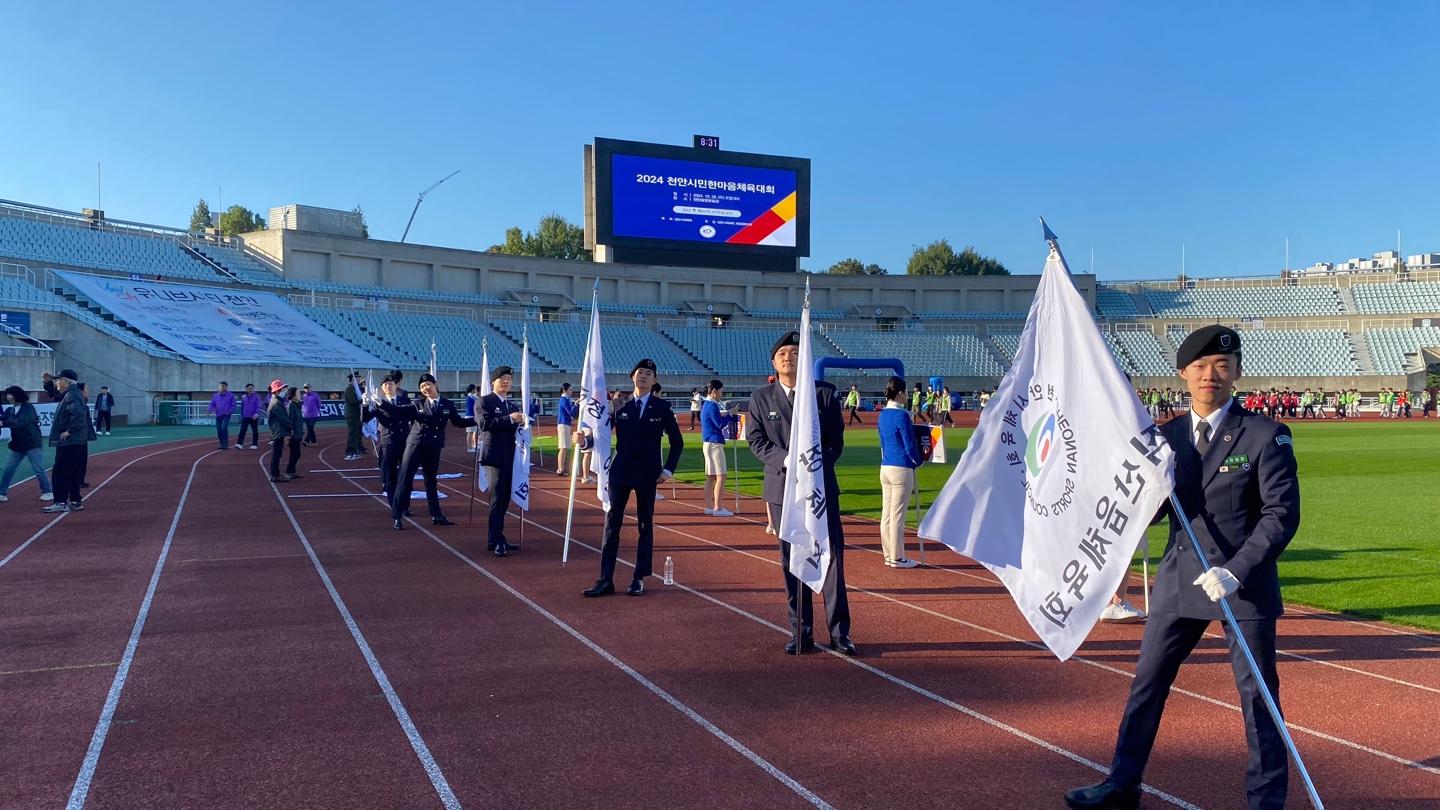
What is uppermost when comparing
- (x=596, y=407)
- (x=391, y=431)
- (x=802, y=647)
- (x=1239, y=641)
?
(x=596, y=407)

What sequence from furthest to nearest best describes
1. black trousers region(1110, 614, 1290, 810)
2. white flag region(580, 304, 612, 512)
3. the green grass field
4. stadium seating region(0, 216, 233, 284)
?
1. stadium seating region(0, 216, 233, 284)
2. white flag region(580, 304, 612, 512)
3. the green grass field
4. black trousers region(1110, 614, 1290, 810)

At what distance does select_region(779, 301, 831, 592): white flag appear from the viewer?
6.60m

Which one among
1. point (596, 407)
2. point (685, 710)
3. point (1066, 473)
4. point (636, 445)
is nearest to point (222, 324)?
point (596, 407)

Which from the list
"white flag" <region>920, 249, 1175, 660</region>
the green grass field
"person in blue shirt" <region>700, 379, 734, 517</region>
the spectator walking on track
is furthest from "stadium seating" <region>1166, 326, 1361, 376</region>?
"white flag" <region>920, 249, 1175, 660</region>

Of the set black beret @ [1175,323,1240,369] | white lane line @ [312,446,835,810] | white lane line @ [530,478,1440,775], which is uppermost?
black beret @ [1175,323,1240,369]

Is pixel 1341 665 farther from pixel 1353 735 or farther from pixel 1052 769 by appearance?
pixel 1052 769

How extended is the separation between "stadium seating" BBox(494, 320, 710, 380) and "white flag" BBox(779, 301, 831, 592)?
49750 millimetres

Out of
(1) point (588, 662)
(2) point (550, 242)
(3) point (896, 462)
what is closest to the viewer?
(1) point (588, 662)

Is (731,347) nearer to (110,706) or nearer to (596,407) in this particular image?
(596,407)

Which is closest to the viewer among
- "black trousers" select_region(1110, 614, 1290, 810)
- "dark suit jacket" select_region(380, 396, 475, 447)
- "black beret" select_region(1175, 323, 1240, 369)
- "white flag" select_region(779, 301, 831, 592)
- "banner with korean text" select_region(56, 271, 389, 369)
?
"black trousers" select_region(1110, 614, 1290, 810)

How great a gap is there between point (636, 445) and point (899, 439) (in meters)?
3.09

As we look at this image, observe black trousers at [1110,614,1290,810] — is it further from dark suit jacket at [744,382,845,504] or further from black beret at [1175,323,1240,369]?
dark suit jacket at [744,382,845,504]

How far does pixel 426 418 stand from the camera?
12797mm

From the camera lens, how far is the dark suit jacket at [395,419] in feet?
42.4
